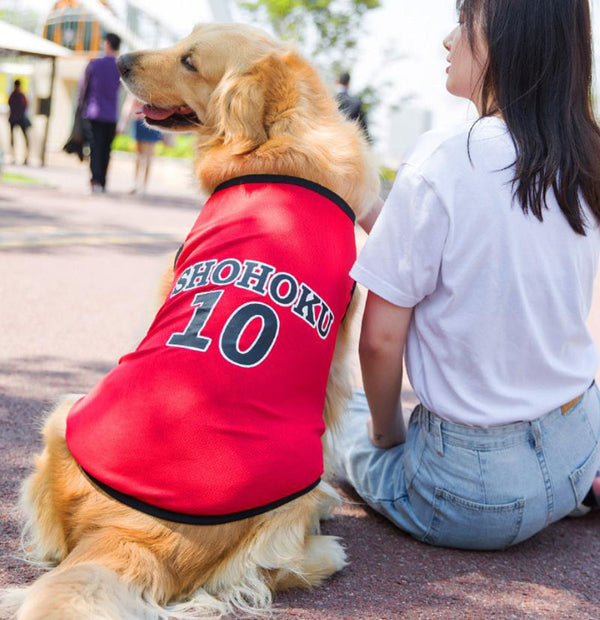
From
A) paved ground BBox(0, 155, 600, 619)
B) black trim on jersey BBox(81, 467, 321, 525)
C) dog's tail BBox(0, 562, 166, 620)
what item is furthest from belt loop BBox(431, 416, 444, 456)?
dog's tail BBox(0, 562, 166, 620)

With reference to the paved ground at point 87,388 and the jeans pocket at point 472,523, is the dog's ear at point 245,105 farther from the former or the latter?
the jeans pocket at point 472,523

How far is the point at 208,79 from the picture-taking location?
2.94m

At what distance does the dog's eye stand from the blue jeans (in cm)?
141

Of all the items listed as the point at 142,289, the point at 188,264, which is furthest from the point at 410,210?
the point at 142,289

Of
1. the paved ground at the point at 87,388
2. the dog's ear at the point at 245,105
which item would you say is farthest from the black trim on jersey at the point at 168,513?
the dog's ear at the point at 245,105

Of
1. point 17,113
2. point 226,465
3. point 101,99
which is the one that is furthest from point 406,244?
point 17,113

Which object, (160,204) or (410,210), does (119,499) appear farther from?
(160,204)

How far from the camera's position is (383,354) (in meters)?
2.67

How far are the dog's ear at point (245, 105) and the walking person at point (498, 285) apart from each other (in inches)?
20.4

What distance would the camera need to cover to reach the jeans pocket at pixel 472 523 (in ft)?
8.70

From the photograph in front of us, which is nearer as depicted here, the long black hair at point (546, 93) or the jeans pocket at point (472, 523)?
the long black hair at point (546, 93)

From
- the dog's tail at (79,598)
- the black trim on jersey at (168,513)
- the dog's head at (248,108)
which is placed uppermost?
the dog's head at (248,108)

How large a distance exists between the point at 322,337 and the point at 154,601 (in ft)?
2.83

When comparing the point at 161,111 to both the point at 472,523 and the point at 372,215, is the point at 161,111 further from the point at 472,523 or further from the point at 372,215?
the point at 472,523
